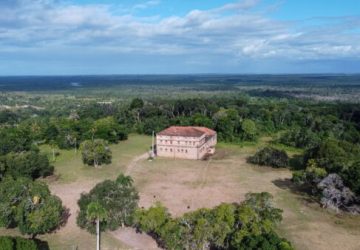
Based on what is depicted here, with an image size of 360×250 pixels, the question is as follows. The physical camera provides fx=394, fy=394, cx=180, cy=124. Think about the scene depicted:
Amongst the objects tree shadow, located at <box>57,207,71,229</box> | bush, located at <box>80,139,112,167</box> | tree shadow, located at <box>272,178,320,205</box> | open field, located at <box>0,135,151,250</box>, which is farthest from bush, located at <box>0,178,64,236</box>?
tree shadow, located at <box>272,178,320,205</box>

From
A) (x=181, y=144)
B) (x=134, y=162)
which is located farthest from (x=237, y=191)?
(x=134, y=162)

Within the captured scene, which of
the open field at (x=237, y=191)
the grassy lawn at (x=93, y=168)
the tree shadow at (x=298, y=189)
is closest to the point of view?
the open field at (x=237, y=191)

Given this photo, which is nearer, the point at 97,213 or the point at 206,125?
the point at 97,213

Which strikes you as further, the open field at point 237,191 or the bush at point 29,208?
the open field at point 237,191

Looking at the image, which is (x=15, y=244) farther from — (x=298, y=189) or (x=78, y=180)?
(x=298, y=189)

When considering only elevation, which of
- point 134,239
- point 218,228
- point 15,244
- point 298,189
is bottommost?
point 298,189

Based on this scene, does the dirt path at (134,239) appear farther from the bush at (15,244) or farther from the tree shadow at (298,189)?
the tree shadow at (298,189)

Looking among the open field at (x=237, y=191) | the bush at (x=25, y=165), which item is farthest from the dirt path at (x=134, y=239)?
the bush at (x=25, y=165)

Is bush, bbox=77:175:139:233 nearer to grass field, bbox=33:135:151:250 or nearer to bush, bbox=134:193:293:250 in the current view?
grass field, bbox=33:135:151:250

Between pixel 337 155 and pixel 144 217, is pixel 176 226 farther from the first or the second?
pixel 337 155
